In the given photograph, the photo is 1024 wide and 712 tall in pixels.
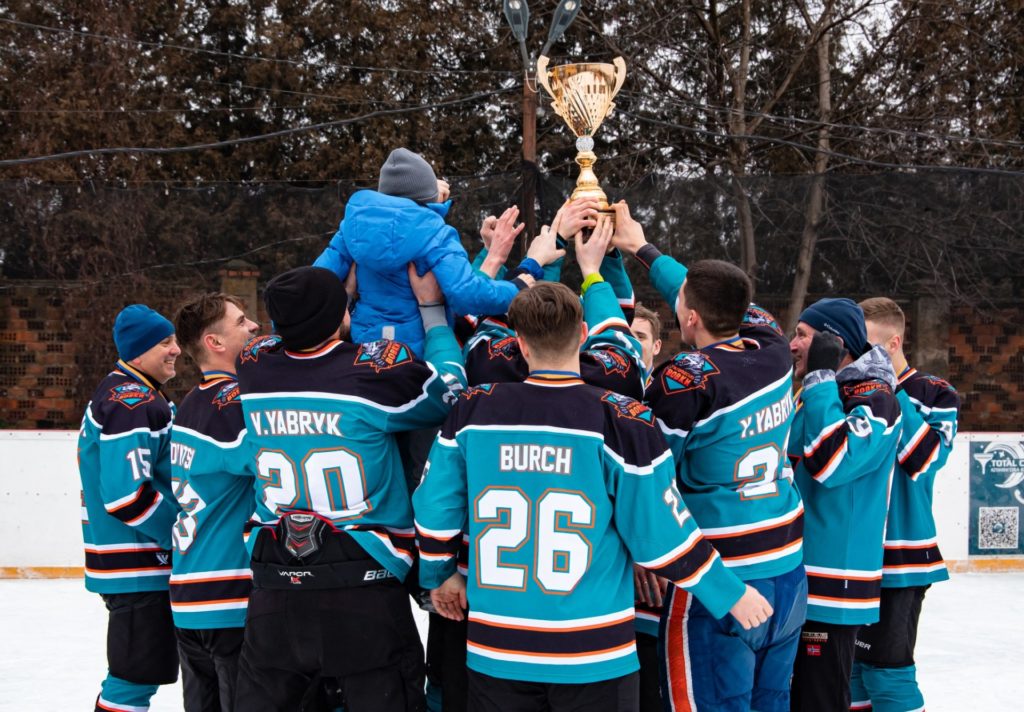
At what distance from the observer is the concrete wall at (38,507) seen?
21.7 feet

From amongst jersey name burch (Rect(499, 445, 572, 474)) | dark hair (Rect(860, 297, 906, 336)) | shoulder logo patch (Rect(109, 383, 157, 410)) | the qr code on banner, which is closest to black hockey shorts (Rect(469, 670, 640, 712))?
jersey name burch (Rect(499, 445, 572, 474))

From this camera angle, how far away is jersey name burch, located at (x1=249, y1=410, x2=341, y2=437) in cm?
233

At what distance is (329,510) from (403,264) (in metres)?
0.64

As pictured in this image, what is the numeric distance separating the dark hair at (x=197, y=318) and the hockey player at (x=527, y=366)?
0.87 m

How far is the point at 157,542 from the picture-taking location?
320 cm

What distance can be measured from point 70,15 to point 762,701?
1397 centimetres

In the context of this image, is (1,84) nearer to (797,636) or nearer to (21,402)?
(21,402)

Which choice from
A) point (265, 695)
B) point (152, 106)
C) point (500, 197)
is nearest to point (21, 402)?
point (500, 197)

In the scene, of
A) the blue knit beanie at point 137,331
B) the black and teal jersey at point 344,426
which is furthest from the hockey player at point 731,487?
the blue knit beanie at point 137,331

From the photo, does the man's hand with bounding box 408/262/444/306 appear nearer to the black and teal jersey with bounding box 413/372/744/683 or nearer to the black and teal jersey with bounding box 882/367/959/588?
the black and teal jersey with bounding box 413/372/744/683

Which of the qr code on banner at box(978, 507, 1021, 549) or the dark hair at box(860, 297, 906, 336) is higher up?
the dark hair at box(860, 297, 906, 336)

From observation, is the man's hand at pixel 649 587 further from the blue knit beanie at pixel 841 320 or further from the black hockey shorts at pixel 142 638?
the black hockey shorts at pixel 142 638

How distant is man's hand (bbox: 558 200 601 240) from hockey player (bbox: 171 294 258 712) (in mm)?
1002

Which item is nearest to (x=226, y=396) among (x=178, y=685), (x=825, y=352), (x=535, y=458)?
(x=535, y=458)
